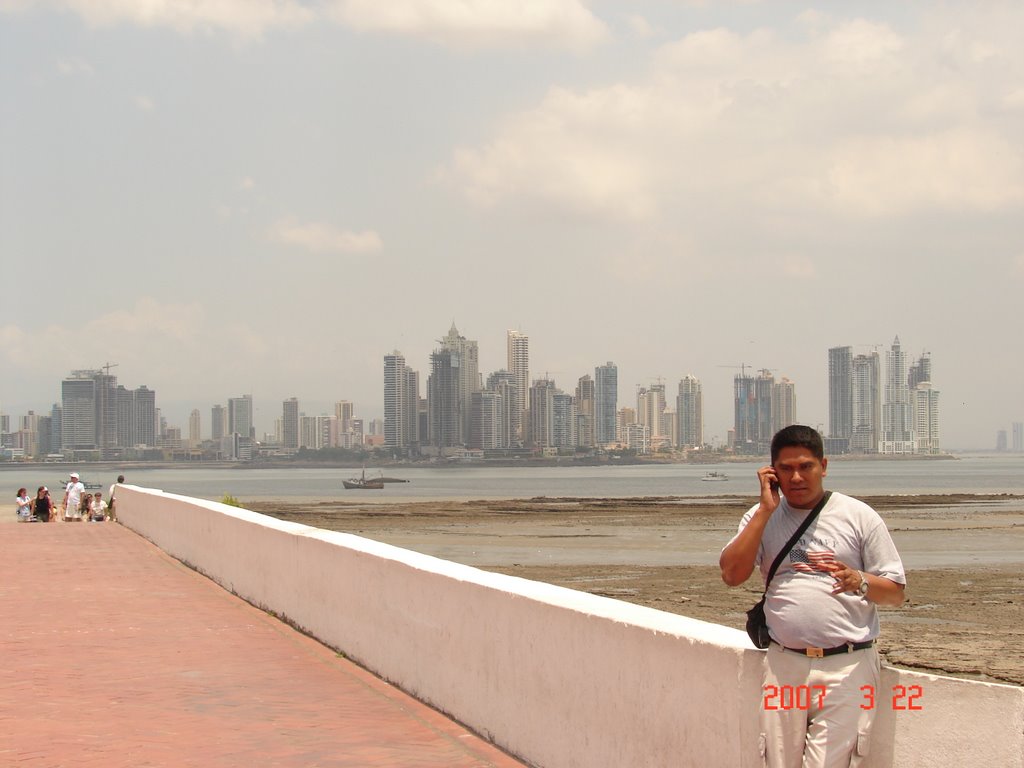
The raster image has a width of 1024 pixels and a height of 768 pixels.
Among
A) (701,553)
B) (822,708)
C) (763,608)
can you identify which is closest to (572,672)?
(763,608)

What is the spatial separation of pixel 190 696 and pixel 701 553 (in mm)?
28629

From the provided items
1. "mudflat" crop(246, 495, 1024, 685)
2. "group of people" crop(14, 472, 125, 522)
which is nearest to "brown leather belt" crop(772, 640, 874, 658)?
"mudflat" crop(246, 495, 1024, 685)

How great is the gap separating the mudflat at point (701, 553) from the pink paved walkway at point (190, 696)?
7174mm

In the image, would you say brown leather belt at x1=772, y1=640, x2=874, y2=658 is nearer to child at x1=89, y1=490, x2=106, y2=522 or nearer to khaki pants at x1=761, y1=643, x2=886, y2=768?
khaki pants at x1=761, y1=643, x2=886, y2=768

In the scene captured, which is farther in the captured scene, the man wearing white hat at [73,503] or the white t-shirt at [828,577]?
the man wearing white hat at [73,503]

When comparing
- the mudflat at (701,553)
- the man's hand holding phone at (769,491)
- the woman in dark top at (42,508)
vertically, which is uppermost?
the man's hand holding phone at (769,491)

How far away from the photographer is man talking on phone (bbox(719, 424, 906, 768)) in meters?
3.89

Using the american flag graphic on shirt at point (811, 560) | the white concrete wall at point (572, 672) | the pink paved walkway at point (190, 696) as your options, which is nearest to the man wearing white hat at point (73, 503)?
the pink paved walkway at point (190, 696)

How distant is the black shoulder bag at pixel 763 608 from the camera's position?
4.02 meters

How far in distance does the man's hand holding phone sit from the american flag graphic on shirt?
0.15 metres

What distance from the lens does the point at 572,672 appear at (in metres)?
5.79

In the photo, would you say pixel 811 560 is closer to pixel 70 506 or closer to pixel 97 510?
pixel 97 510

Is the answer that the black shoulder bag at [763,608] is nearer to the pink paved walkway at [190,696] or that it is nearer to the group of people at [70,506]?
the pink paved walkway at [190,696]

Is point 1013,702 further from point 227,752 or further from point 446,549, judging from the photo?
point 446,549
